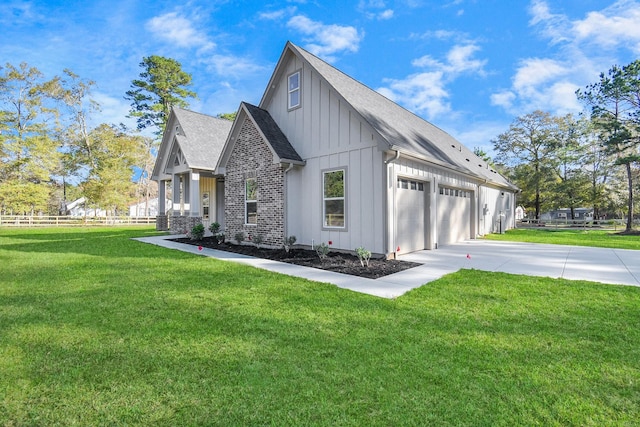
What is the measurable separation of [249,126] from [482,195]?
11890 mm

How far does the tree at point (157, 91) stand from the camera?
3083 cm

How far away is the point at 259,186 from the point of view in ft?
Answer: 34.7

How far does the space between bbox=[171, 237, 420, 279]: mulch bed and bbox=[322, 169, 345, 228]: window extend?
1.00 metres

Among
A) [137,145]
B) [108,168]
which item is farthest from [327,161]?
[137,145]

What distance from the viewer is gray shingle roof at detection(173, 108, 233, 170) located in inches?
577

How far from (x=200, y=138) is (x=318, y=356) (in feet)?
52.2

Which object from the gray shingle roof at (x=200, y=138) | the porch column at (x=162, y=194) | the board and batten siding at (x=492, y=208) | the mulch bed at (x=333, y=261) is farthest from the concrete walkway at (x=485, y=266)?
the porch column at (x=162, y=194)

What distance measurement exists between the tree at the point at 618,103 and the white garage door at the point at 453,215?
46.9ft

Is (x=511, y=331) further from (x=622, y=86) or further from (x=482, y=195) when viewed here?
(x=622, y=86)

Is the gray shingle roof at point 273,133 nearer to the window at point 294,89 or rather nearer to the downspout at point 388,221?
the window at point 294,89

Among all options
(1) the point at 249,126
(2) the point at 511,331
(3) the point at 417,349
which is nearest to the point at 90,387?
(3) the point at 417,349

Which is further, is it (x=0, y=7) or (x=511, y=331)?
(x=0, y=7)

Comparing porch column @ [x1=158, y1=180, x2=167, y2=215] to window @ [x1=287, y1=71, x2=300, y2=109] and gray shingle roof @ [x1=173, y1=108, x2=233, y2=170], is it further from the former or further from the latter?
window @ [x1=287, y1=71, x2=300, y2=109]

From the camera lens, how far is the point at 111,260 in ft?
26.9
